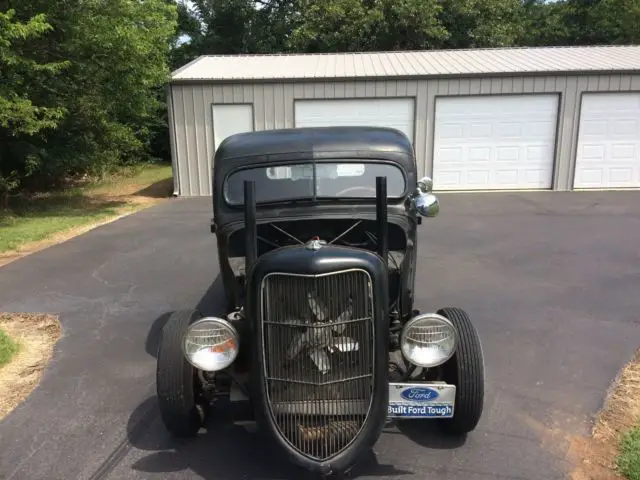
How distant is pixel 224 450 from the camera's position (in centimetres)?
332

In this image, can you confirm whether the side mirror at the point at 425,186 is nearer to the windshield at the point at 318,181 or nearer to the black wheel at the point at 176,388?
the windshield at the point at 318,181

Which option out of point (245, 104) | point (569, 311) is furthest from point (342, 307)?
point (245, 104)

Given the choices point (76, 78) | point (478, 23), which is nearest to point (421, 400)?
point (76, 78)

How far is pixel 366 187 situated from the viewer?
4199mm

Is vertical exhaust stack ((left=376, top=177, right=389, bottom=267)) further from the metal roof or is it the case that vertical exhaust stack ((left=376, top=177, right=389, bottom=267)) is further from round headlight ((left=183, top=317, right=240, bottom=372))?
the metal roof

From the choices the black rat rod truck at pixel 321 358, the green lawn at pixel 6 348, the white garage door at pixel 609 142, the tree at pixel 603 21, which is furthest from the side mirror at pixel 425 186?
the tree at pixel 603 21

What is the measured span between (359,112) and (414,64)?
8.28 feet

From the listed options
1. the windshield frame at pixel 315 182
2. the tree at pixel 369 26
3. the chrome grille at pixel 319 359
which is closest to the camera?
the chrome grille at pixel 319 359

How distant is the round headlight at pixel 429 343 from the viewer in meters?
2.89

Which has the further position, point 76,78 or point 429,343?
point 76,78

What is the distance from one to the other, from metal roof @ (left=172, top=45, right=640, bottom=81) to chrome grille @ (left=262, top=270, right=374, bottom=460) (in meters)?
11.6

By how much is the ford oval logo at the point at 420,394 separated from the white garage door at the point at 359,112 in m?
11.4

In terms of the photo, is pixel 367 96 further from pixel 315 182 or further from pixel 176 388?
pixel 176 388

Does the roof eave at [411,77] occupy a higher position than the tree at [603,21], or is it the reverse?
the tree at [603,21]
